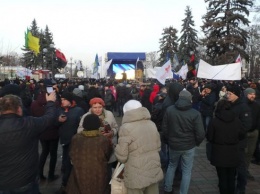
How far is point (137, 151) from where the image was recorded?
409 cm

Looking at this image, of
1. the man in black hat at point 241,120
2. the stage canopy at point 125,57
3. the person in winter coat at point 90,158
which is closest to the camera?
the person in winter coat at point 90,158

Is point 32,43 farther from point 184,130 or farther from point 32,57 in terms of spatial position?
point 32,57

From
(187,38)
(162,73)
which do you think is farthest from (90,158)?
(187,38)

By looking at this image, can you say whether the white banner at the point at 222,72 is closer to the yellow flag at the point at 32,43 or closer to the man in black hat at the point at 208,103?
the man in black hat at the point at 208,103

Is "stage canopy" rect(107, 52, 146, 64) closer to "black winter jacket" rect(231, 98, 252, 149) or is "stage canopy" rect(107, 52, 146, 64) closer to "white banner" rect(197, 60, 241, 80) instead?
"white banner" rect(197, 60, 241, 80)

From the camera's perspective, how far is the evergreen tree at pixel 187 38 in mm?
53906

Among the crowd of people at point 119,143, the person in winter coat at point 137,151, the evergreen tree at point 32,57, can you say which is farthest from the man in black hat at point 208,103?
the evergreen tree at point 32,57

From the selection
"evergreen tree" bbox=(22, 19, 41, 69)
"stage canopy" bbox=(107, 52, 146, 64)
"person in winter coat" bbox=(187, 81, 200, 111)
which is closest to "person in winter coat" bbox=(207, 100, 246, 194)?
"person in winter coat" bbox=(187, 81, 200, 111)

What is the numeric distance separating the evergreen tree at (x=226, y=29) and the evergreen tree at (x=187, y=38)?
14.4 metres

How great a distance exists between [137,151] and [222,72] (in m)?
9.53

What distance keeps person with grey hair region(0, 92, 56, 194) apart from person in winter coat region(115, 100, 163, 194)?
1.03 m

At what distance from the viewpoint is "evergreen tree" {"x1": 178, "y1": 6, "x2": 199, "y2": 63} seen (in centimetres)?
5391

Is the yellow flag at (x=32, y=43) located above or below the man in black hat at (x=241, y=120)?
above

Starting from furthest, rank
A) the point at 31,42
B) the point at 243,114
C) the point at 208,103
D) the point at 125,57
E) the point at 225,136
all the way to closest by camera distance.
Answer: the point at 125,57 → the point at 31,42 → the point at 208,103 → the point at 243,114 → the point at 225,136
